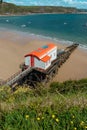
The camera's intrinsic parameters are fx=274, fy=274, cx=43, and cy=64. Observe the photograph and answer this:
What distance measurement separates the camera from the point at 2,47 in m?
54.4

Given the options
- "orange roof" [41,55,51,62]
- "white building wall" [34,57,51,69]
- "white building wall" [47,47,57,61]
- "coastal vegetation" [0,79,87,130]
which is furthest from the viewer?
"white building wall" [47,47,57,61]

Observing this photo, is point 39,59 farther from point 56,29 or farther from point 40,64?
point 56,29

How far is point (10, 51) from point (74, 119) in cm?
4509

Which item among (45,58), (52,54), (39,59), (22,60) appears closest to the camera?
(39,59)

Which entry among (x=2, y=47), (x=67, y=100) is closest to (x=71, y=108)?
(x=67, y=100)

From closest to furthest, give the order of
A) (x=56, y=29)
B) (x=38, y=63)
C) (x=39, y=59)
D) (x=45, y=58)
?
(x=39, y=59) < (x=38, y=63) < (x=45, y=58) < (x=56, y=29)

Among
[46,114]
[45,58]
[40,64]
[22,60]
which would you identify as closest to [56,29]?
[22,60]

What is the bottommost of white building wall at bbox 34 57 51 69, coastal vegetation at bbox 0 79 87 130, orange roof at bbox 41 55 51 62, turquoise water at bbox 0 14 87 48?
turquoise water at bbox 0 14 87 48

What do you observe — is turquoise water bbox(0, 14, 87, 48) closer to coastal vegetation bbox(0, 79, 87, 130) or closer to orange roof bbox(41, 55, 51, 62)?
orange roof bbox(41, 55, 51, 62)

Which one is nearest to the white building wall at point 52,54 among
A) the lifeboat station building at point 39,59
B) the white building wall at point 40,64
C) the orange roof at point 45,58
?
the lifeboat station building at point 39,59

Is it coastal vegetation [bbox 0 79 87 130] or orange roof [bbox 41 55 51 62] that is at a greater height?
coastal vegetation [bbox 0 79 87 130]

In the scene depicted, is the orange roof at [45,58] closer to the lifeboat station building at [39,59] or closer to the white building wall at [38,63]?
the lifeboat station building at [39,59]

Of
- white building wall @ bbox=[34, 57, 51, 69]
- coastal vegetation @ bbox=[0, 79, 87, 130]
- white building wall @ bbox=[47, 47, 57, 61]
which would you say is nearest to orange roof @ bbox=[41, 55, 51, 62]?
white building wall @ bbox=[34, 57, 51, 69]

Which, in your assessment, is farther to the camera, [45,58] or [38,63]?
[45,58]
